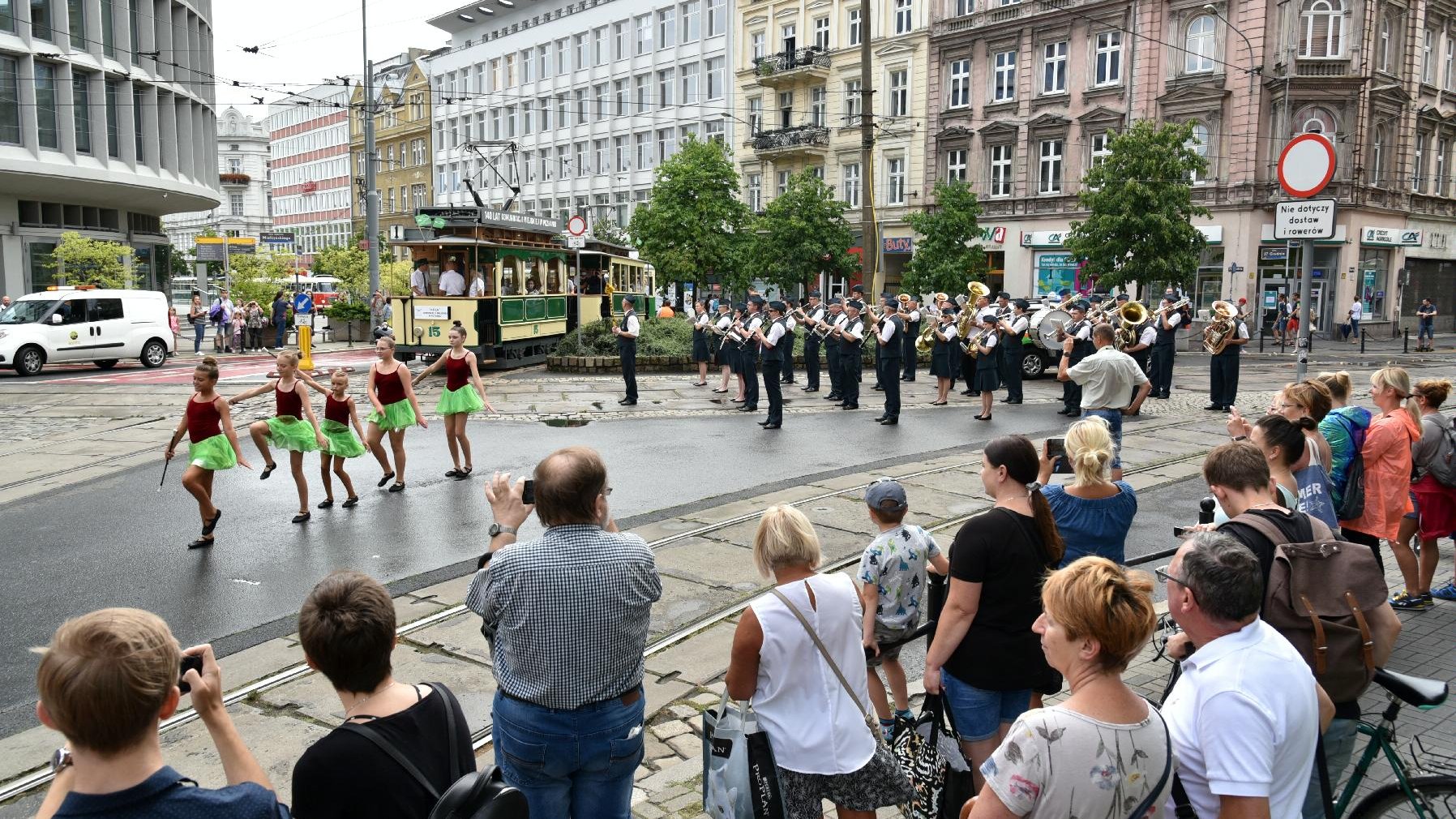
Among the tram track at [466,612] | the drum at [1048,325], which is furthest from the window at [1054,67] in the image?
the tram track at [466,612]

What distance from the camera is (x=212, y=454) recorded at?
891 cm

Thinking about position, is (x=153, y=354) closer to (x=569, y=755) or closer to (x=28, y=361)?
(x=28, y=361)

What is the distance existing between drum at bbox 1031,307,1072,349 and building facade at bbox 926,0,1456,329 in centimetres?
1578

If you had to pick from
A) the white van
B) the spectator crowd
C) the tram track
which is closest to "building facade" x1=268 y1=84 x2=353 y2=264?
the white van

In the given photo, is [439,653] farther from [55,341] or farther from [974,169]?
[974,169]

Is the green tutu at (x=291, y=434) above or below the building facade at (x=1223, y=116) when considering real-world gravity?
below

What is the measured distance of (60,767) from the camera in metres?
2.27

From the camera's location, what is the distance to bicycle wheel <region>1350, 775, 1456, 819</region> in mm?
3262

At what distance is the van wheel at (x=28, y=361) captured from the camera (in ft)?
73.1

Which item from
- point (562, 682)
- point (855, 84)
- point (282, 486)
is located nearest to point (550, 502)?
point (562, 682)

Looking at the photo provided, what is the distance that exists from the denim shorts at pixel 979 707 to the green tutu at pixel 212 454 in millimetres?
6948

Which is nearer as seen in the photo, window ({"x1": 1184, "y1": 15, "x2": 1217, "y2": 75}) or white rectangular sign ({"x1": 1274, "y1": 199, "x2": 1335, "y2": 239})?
white rectangular sign ({"x1": 1274, "y1": 199, "x2": 1335, "y2": 239})

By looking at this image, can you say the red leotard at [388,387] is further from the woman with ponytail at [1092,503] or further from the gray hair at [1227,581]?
the gray hair at [1227,581]

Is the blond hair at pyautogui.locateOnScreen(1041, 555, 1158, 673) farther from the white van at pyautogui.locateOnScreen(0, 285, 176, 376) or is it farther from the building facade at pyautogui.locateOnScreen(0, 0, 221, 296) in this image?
the building facade at pyautogui.locateOnScreen(0, 0, 221, 296)
